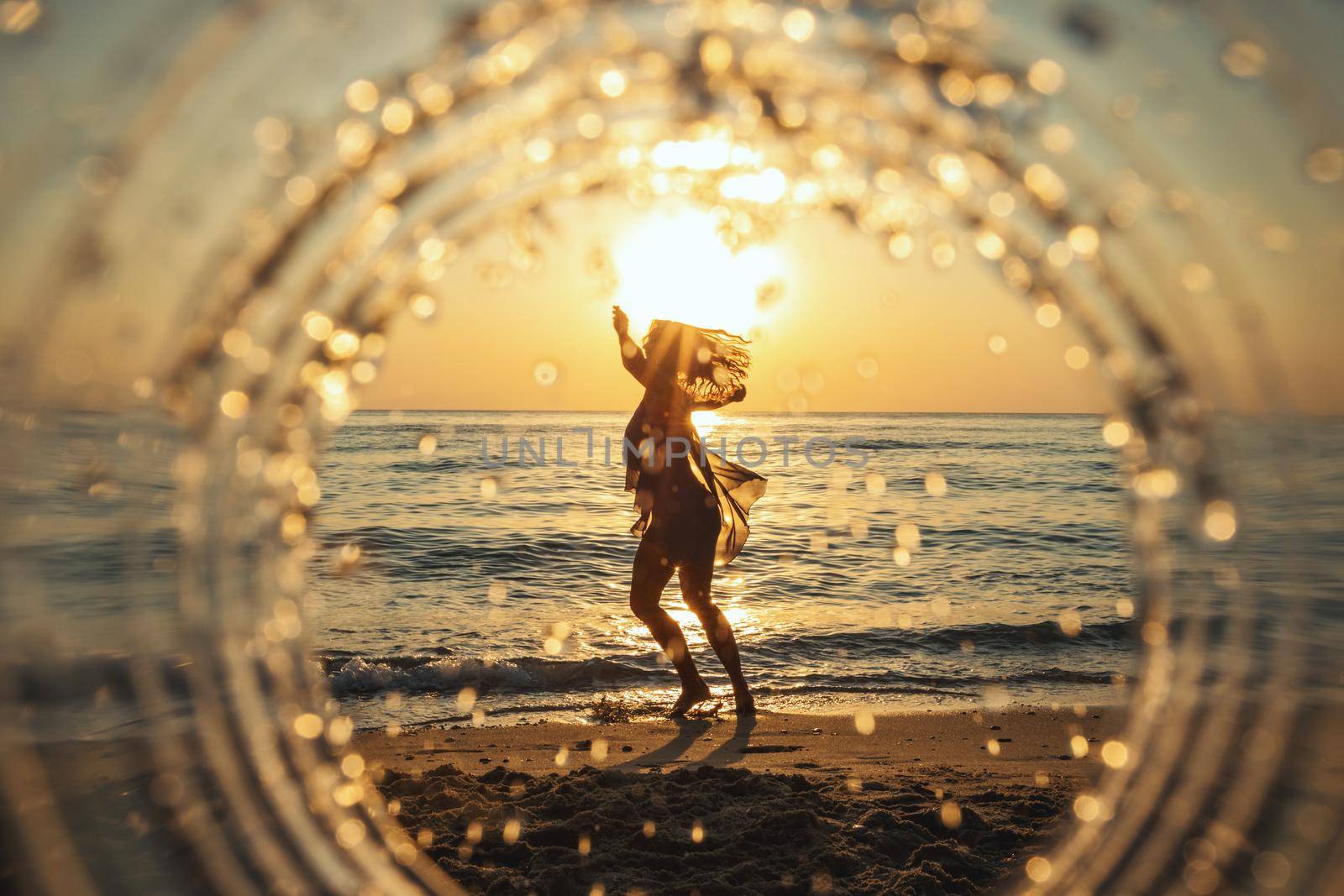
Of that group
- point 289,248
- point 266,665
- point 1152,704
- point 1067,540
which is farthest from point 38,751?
point 1067,540

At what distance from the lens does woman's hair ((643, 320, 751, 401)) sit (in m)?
5.36

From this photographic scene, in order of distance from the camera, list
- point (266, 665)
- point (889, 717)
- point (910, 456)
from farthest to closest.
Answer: point (910, 456), point (889, 717), point (266, 665)

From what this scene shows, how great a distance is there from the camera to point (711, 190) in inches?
123

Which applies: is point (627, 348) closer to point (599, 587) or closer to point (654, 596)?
point (654, 596)

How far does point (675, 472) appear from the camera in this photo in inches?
211

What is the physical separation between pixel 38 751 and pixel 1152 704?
327 cm

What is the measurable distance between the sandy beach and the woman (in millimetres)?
779

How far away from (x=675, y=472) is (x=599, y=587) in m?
5.35

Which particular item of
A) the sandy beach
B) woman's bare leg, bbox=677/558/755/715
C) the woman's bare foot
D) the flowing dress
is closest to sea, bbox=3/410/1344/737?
the woman's bare foot

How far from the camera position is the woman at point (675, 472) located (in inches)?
210

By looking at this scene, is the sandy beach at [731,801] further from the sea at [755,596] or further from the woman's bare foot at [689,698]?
the sea at [755,596]

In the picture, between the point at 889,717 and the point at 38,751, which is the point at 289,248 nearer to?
the point at 38,751

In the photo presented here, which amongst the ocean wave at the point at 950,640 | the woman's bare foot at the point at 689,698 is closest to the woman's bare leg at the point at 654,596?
the woman's bare foot at the point at 689,698

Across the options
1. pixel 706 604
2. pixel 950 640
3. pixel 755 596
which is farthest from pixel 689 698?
pixel 755 596
